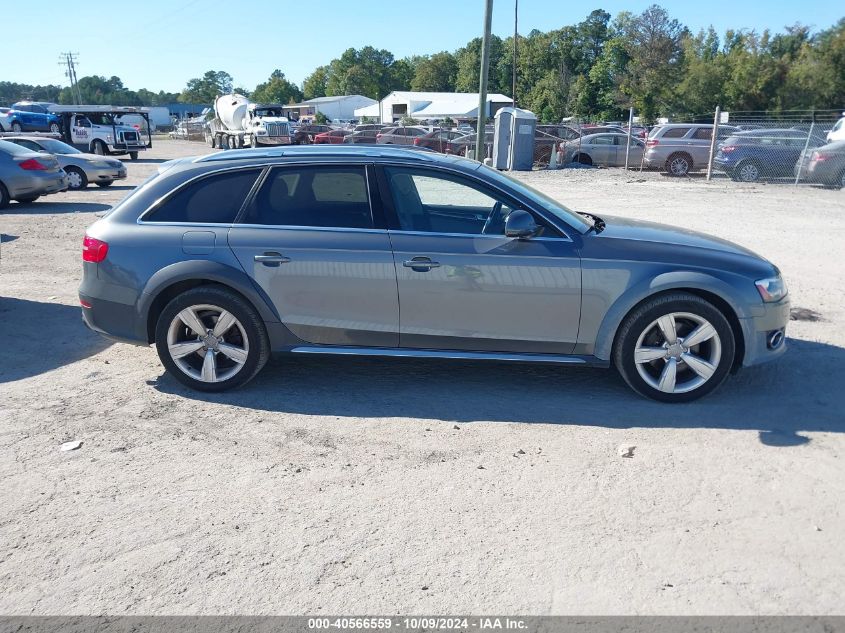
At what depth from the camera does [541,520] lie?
3.47 m

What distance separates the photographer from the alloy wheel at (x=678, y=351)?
4.70 m

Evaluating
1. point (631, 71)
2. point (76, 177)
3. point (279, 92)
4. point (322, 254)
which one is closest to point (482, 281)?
point (322, 254)

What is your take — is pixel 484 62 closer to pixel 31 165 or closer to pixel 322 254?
pixel 31 165

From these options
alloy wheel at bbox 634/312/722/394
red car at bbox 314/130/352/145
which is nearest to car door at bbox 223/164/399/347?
alloy wheel at bbox 634/312/722/394

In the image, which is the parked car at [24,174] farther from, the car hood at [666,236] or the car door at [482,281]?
the car hood at [666,236]

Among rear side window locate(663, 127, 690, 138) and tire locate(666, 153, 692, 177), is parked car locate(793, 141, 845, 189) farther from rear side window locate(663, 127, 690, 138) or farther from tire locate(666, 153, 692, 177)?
rear side window locate(663, 127, 690, 138)

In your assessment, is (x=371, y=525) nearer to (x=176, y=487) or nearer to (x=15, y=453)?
(x=176, y=487)

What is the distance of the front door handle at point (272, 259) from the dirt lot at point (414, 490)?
957 mm

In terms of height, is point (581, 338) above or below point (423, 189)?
below

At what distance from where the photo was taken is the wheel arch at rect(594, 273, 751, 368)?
182 inches

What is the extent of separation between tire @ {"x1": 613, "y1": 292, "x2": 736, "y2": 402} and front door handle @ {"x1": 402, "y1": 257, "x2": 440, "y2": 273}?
53.1 inches

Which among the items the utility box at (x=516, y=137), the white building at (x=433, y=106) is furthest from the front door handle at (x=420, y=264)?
the white building at (x=433, y=106)

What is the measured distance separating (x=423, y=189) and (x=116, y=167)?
16.6m

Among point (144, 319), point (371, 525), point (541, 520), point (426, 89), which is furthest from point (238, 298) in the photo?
point (426, 89)
